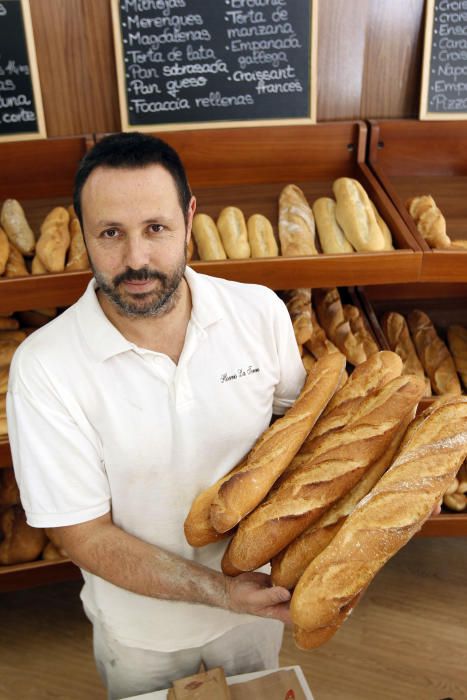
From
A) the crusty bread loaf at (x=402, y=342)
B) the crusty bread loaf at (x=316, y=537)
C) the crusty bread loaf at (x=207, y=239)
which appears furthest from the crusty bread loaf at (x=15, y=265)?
the crusty bread loaf at (x=402, y=342)

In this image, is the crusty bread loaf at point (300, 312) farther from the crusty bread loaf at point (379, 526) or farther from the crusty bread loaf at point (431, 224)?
the crusty bread loaf at point (379, 526)

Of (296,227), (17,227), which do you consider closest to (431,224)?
(296,227)

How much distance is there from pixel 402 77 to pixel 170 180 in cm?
147

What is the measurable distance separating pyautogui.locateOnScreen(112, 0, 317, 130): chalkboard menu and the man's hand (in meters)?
1.60

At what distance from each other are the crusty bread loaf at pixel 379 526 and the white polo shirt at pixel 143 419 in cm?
43

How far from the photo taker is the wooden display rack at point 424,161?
242 centimetres

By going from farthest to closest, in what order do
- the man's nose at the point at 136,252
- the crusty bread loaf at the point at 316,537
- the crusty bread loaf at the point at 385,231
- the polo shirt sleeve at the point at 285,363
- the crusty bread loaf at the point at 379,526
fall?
the crusty bread loaf at the point at 385,231, the polo shirt sleeve at the point at 285,363, the man's nose at the point at 136,252, the crusty bread loaf at the point at 316,537, the crusty bread loaf at the point at 379,526

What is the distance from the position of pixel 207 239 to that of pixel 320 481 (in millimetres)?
1097

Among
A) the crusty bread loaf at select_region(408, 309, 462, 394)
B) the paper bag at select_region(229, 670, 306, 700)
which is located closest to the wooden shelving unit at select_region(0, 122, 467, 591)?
the crusty bread loaf at select_region(408, 309, 462, 394)

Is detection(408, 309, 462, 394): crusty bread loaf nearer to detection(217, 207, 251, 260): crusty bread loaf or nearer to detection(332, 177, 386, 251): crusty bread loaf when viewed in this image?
detection(332, 177, 386, 251): crusty bread loaf

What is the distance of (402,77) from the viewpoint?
2.47 m

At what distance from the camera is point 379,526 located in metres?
1.17

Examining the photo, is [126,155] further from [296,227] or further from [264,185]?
[264,185]

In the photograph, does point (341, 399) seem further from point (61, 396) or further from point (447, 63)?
point (447, 63)
